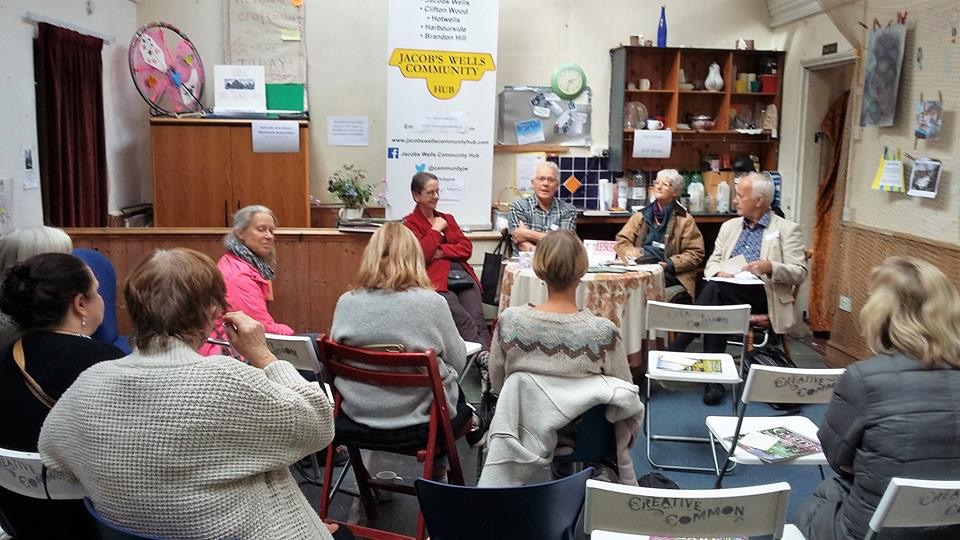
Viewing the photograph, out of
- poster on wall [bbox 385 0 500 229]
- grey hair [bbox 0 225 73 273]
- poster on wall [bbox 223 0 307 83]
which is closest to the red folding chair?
grey hair [bbox 0 225 73 273]

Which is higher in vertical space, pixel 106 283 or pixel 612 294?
pixel 106 283

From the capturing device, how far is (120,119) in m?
5.76

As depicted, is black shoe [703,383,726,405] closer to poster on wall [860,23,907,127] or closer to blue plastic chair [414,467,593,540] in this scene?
poster on wall [860,23,907,127]

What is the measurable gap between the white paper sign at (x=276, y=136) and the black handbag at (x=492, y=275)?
1.69 metres

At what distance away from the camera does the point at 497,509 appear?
181 centimetres

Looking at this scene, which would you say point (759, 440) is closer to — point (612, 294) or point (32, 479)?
point (612, 294)

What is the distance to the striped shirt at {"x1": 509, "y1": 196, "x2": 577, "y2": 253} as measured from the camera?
5.30m

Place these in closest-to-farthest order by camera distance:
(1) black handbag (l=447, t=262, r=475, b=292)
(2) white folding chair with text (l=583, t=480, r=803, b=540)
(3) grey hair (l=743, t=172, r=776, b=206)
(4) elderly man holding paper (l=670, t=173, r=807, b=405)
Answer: (2) white folding chair with text (l=583, t=480, r=803, b=540)
(4) elderly man holding paper (l=670, t=173, r=807, b=405)
(3) grey hair (l=743, t=172, r=776, b=206)
(1) black handbag (l=447, t=262, r=475, b=292)

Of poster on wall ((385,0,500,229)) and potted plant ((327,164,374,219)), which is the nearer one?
potted plant ((327,164,374,219))

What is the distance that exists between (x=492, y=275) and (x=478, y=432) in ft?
7.74

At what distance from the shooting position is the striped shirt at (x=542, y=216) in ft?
17.4

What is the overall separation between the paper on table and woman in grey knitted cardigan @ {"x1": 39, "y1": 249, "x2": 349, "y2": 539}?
160 cm

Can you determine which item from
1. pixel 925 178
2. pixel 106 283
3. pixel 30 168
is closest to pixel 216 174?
pixel 30 168

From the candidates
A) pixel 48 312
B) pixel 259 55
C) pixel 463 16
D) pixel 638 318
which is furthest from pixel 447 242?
pixel 48 312
